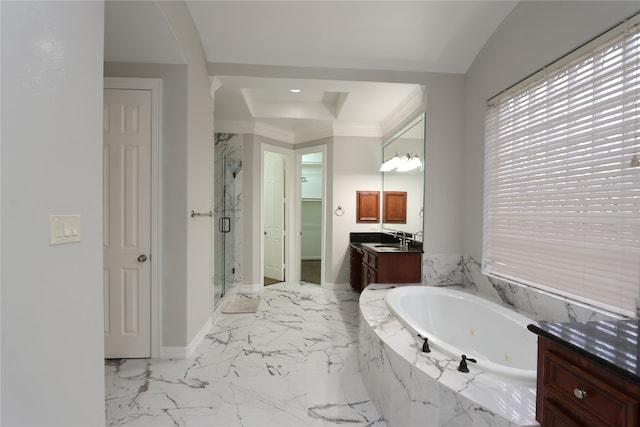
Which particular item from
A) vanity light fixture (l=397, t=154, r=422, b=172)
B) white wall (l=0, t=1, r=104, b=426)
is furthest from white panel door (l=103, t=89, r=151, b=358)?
vanity light fixture (l=397, t=154, r=422, b=172)

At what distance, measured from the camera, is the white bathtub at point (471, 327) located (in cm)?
159

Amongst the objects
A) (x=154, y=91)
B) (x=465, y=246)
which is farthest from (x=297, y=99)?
(x=465, y=246)

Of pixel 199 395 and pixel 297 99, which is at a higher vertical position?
pixel 297 99

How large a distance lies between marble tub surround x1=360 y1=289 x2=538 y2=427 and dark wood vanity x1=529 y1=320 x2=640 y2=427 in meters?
0.16

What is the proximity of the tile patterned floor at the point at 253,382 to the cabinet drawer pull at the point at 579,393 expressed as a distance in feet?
3.59

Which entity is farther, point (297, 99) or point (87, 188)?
point (297, 99)

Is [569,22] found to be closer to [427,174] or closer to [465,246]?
[427,174]

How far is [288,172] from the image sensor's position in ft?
15.3

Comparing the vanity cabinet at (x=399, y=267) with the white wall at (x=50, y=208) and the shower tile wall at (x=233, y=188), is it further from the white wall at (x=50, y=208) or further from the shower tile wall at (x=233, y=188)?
the white wall at (x=50, y=208)

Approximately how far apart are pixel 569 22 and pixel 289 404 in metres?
3.03

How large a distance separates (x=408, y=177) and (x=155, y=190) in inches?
109

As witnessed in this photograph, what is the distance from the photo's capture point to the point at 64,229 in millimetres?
990

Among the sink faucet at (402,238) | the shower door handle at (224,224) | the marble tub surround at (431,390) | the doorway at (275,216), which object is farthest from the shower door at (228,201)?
the marble tub surround at (431,390)

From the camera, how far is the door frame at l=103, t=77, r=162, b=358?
2209mm
